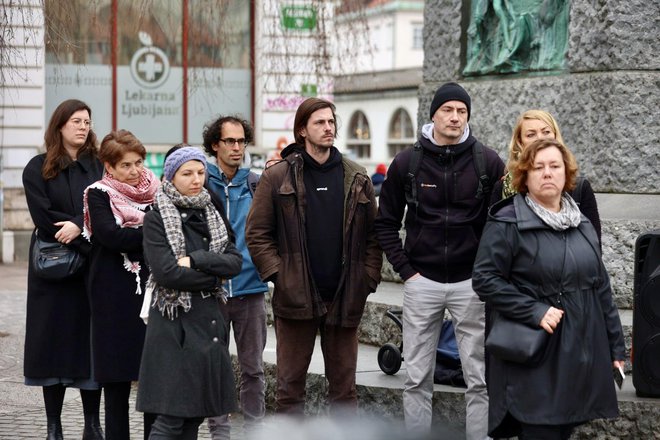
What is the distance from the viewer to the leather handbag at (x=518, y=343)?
556cm

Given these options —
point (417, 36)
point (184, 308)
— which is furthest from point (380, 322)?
point (417, 36)

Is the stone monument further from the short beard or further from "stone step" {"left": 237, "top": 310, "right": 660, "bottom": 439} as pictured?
the short beard

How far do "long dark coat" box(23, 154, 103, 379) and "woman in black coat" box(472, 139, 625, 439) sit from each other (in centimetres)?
261

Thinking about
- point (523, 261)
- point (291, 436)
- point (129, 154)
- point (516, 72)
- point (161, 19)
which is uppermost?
point (161, 19)

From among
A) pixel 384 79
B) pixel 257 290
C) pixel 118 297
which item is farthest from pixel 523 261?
pixel 384 79

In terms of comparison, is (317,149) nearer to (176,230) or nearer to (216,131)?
(216,131)

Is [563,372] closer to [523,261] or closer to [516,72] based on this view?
[523,261]

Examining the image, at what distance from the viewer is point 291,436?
514 cm

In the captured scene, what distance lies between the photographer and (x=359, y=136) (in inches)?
2313

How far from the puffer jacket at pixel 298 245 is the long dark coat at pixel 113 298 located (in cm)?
69

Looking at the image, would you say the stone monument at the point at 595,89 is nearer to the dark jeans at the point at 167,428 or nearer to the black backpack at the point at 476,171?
the black backpack at the point at 476,171

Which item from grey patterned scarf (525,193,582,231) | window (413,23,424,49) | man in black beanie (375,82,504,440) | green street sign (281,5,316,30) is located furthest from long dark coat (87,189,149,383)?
window (413,23,424,49)

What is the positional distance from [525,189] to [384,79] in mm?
49926

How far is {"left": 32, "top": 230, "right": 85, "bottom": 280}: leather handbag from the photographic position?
23.2 ft
